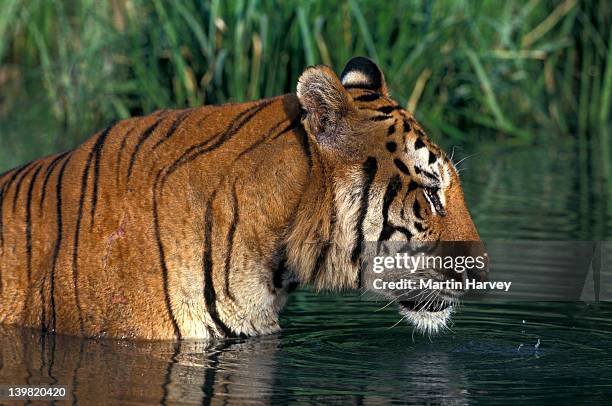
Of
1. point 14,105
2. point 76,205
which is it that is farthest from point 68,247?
point 14,105

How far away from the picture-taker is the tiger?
4.98 m

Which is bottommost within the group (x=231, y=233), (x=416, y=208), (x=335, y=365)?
(x=335, y=365)

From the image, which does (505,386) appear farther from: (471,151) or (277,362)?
(471,151)

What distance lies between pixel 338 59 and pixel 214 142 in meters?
6.13

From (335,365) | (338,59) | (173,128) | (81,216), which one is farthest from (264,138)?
(338,59)

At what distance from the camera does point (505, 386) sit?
4812mm

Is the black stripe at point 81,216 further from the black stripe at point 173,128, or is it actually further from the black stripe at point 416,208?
the black stripe at point 416,208

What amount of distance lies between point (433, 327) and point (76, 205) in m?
1.55

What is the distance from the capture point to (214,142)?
5.21 meters

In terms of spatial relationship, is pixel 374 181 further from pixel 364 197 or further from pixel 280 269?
pixel 280 269

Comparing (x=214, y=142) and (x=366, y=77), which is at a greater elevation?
(x=366, y=77)

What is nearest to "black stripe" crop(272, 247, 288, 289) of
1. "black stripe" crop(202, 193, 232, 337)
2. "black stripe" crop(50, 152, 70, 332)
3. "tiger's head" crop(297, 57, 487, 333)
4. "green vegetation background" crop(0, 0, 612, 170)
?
"tiger's head" crop(297, 57, 487, 333)

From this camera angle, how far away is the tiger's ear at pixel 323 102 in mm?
4906

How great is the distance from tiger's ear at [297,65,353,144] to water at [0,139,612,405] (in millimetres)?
943
